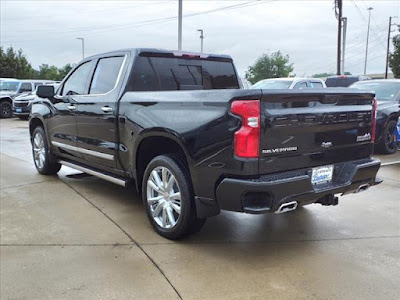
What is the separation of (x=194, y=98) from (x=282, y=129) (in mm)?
820

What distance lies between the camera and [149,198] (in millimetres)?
4270

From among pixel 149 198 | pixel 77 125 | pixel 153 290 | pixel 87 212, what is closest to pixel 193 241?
pixel 149 198

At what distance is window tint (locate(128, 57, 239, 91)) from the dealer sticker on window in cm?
213

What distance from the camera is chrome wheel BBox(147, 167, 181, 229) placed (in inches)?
156

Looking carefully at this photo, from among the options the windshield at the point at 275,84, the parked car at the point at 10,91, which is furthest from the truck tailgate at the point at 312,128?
the parked car at the point at 10,91

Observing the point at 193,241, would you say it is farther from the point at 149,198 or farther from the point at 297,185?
the point at 297,185

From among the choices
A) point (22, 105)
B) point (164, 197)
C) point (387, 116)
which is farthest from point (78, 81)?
point (22, 105)

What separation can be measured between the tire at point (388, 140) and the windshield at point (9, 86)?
17.9m

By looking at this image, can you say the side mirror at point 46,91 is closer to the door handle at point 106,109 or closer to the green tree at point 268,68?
the door handle at point 106,109

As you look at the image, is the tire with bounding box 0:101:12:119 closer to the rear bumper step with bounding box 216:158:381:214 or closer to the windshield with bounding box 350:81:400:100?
the windshield with bounding box 350:81:400:100

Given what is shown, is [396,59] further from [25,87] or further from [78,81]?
[78,81]

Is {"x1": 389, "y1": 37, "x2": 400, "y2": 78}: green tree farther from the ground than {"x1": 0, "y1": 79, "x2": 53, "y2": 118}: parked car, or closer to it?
farther from the ground

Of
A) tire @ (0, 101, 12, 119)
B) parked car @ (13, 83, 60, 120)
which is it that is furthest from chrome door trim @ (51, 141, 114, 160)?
tire @ (0, 101, 12, 119)

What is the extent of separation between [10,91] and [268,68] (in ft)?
154
